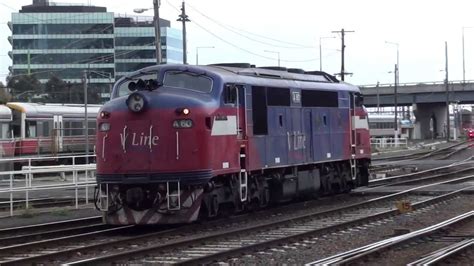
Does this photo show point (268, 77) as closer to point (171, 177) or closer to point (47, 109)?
point (171, 177)

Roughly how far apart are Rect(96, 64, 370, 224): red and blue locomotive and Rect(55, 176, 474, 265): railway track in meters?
1.15

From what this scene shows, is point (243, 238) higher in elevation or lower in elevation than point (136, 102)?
lower

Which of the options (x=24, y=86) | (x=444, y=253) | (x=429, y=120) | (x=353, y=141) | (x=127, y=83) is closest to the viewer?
(x=444, y=253)

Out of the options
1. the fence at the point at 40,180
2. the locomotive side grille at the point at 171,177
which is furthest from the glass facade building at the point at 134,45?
the locomotive side grille at the point at 171,177

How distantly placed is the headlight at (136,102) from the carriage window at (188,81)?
97cm

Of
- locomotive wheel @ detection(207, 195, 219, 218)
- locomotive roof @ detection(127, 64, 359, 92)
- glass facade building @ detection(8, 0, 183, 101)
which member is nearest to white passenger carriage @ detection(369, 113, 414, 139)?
glass facade building @ detection(8, 0, 183, 101)

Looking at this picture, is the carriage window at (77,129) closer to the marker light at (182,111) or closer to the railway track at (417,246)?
the marker light at (182,111)

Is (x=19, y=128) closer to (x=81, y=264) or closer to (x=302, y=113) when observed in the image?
(x=302, y=113)

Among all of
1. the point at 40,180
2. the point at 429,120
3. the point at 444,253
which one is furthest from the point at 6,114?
the point at 429,120

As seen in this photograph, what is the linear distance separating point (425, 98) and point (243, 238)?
95.7 metres

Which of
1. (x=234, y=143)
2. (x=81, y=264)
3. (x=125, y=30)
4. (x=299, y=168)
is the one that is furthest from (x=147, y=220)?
(x=125, y=30)

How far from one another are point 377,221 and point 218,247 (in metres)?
5.08

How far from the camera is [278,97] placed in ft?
60.8

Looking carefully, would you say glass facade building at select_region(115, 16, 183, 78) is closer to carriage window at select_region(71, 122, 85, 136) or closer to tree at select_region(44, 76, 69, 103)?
tree at select_region(44, 76, 69, 103)
